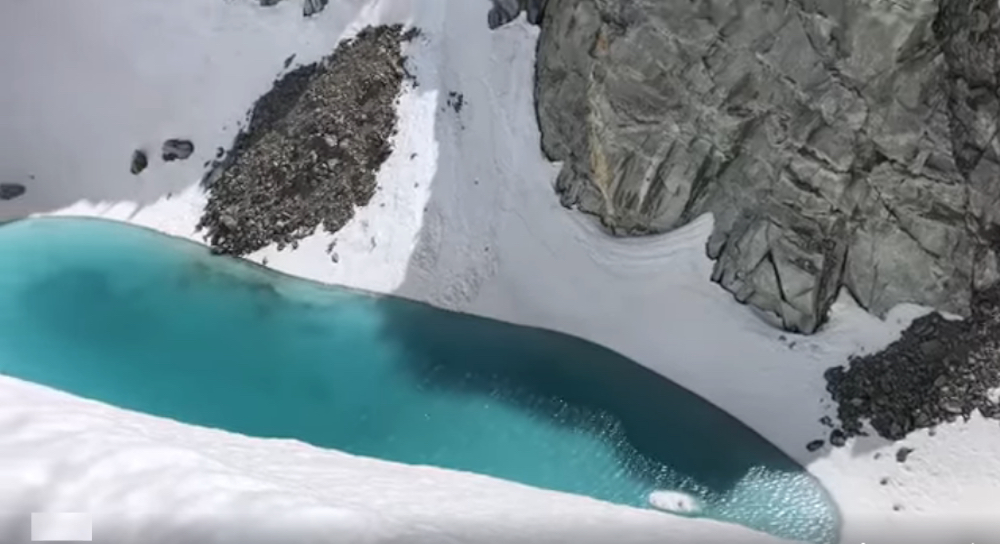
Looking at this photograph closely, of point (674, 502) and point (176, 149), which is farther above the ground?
point (176, 149)

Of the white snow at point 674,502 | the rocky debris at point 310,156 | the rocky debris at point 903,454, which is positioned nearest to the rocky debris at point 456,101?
the rocky debris at point 310,156

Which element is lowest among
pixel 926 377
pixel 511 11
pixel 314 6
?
pixel 926 377

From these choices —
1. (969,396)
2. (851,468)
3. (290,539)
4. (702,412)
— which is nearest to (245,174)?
(702,412)

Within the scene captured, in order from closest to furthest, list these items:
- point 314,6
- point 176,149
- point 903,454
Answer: point 903,454, point 176,149, point 314,6

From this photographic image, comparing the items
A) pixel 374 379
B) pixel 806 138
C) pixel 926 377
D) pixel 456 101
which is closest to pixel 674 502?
pixel 926 377

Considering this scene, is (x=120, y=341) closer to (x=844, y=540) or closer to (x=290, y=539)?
(x=844, y=540)

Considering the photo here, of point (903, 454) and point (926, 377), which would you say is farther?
point (926, 377)

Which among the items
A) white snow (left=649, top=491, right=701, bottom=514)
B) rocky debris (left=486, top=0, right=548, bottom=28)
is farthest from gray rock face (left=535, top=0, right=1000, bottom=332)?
white snow (left=649, top=491, right=701, bottom=514)

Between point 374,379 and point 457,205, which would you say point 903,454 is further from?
point 457,205
